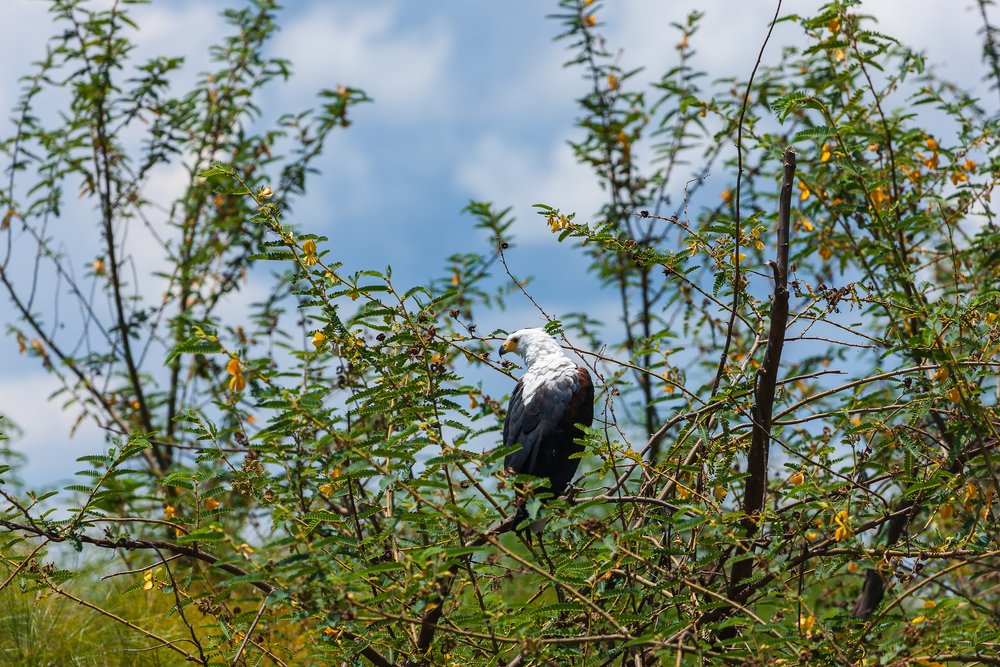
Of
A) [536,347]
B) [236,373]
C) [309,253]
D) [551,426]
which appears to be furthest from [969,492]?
[236,373]

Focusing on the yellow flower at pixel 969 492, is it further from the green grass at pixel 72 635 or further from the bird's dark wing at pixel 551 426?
the green grass at pixel 72 635

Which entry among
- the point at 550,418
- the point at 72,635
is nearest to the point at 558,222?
the point at 550,418

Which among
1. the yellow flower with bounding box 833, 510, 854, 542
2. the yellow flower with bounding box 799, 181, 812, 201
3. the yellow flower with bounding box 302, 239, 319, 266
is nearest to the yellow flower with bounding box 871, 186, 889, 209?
the yellow flower with bounding box 799, 181, 812, 201

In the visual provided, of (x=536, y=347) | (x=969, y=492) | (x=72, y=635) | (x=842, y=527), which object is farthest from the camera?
(x=72, y=635)

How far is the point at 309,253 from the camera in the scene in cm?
270

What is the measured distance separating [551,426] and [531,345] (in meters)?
0.51

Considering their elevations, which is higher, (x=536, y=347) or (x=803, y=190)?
(x=803, y=190)

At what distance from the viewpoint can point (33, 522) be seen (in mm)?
2717

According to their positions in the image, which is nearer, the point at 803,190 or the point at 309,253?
the point at 309,253

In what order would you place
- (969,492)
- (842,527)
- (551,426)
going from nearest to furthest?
(842,527)
(969,492)
(551,426)

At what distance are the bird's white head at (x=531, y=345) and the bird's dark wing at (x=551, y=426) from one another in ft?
0.77

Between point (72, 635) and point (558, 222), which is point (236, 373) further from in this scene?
point (72, 635)

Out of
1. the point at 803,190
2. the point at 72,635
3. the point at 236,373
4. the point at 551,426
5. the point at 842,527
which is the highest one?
the point at 803,190

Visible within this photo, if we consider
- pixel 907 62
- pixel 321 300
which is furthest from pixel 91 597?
pixel 907 62
